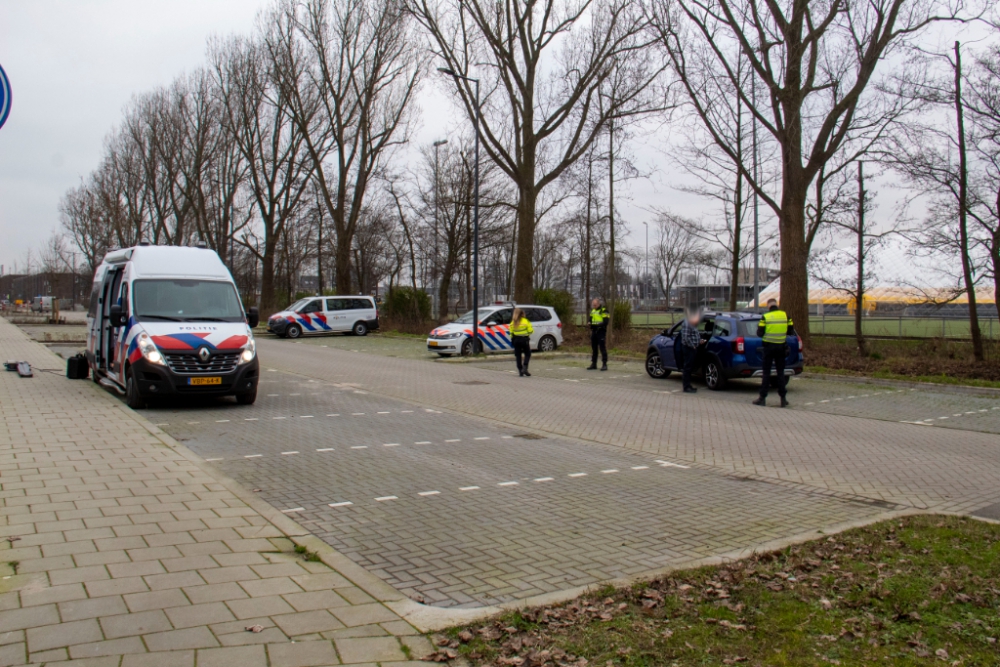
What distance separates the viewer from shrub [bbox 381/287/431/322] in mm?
37312

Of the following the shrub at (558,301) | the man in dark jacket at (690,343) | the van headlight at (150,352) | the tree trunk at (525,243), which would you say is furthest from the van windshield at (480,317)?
the van headlight at (150,352)

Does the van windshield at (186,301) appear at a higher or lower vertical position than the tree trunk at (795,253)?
lower

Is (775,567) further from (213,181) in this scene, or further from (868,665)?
(213,181)

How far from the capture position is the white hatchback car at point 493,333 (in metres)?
23.9

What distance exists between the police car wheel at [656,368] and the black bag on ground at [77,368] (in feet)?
38.5

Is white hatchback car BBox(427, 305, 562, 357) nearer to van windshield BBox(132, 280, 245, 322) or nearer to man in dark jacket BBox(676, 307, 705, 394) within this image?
man in dark jacket BBox(676, 307, 705, 394)

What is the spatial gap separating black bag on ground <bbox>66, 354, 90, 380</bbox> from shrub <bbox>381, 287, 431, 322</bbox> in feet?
72.5

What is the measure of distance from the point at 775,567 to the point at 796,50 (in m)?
18.1

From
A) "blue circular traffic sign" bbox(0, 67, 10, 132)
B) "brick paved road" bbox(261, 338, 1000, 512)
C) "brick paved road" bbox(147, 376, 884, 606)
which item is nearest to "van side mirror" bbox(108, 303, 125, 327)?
"brick paved road" bbox(147, 376, 884, 606)

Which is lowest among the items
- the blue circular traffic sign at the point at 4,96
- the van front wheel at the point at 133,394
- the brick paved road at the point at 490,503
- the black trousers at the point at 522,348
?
the brick paved road at the point at 490,503

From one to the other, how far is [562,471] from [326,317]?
94.7 ft

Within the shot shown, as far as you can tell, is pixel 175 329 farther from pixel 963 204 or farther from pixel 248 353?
pixel 963 204

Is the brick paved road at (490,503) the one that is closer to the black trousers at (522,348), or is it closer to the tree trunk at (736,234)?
the black trousers at (522,348)

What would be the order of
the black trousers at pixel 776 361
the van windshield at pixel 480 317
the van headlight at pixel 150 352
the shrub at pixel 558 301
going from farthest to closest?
the shrub at pixel 558 301 < the van windshield at pixel 480 317 < the black trousers at pixel 776 361 < the van headlight at pixel 150 352
